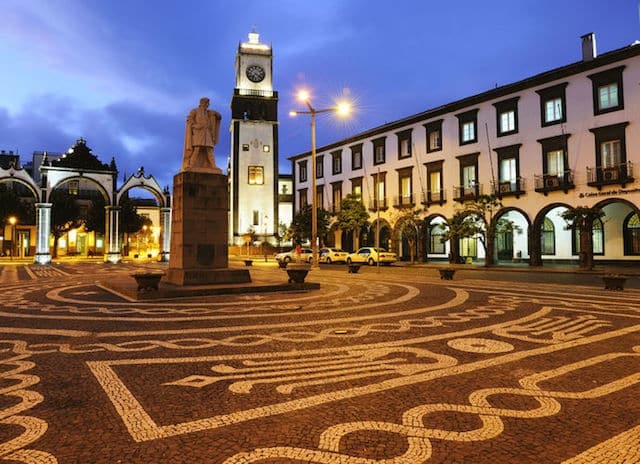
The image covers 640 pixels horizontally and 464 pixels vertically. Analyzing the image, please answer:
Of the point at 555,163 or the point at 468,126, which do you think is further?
the point at 468,126

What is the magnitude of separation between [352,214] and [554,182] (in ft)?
56.0

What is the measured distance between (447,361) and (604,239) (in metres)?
29.0

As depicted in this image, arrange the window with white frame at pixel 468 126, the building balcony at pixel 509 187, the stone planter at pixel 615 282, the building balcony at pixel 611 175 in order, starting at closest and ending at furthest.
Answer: the stone planter at pixel 615 282 → the building balcony at pixel 611 175 → the building balcony at pixel 509 187 → the window with white frame at pixel 468 126

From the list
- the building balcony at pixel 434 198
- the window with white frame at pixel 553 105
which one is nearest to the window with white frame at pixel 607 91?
the window with white frame at pixel 553 105

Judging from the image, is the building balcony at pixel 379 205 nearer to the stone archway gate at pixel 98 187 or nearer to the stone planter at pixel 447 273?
the stone archway gate at pixel 98 187

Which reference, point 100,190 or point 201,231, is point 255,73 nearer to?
point 100,190

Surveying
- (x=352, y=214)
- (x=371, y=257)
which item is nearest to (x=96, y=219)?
(x=352, y=214)

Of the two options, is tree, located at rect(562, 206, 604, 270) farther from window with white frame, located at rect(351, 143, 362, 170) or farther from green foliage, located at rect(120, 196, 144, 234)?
green foliage, located at rect(120, 196, 144, 234)

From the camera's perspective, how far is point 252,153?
57406 millimetres

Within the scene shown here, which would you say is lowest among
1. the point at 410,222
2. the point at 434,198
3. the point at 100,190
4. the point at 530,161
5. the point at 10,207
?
the point at 410,222

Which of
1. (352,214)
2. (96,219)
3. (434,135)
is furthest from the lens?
(96,219)

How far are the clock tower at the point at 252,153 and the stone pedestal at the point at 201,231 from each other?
4167 cm

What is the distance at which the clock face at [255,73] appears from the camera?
193 feet

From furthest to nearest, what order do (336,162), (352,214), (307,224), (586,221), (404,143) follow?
(336,162), (307,224), (352,214), (404,143), (586,221)
